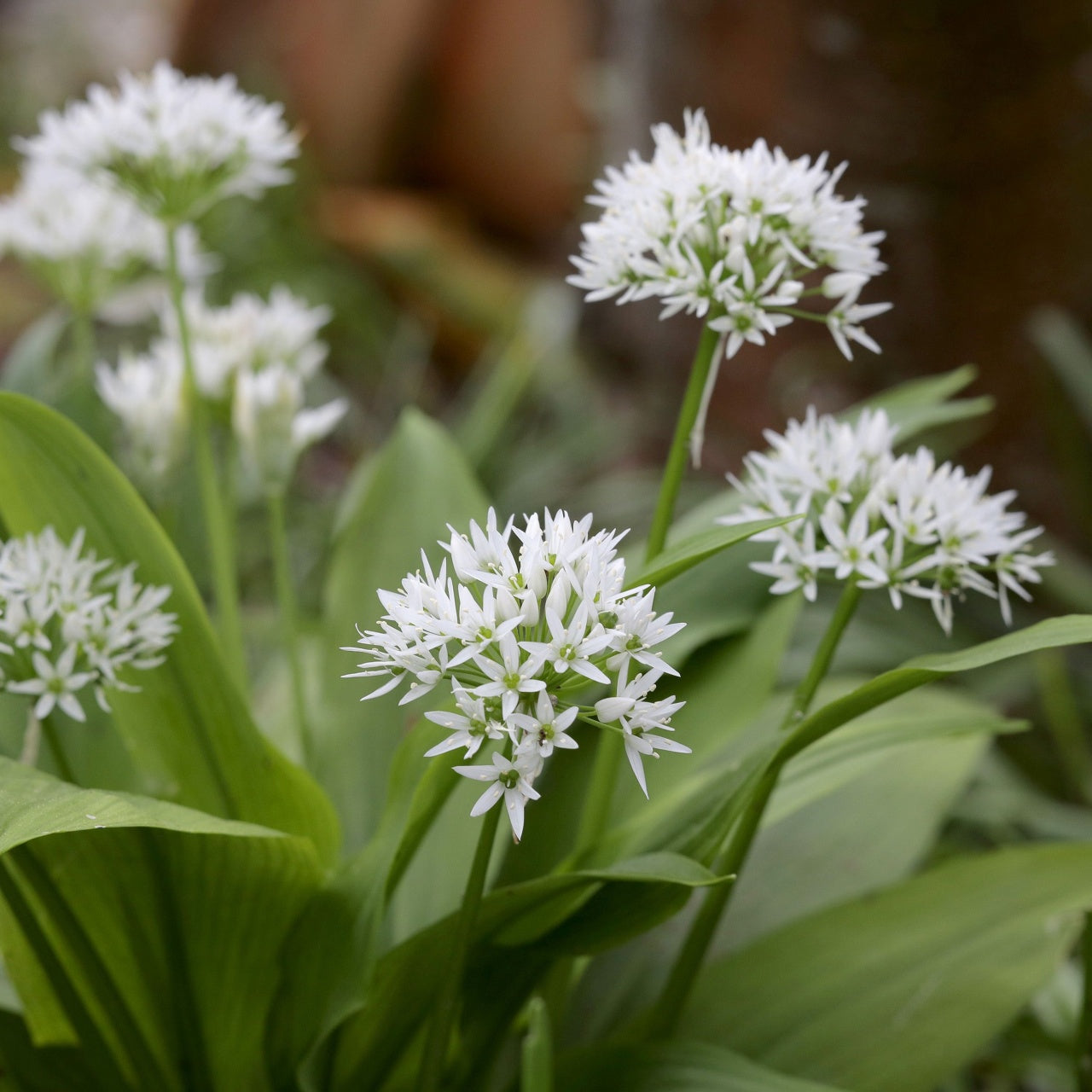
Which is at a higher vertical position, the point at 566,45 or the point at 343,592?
the point at 566,45

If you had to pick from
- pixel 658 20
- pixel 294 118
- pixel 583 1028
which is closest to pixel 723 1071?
pixel 583 1028

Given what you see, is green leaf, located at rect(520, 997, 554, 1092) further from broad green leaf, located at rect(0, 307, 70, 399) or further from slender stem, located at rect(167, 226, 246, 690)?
broad green leaf, located at rect(0, 307, 70, 399)

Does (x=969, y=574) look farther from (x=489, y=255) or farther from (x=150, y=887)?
(x=489, y=255)

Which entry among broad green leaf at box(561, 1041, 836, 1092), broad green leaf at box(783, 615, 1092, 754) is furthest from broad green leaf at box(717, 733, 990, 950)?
broad green leaf at box(783, 615, 1092, 754)

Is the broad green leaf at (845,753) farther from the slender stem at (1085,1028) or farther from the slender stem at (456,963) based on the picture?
Answer: the slender stem at (456,963)

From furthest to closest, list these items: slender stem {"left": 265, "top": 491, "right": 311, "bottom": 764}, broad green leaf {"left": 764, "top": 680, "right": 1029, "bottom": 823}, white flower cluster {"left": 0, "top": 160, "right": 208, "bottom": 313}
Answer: white flower cluster {"left": 0, "top": 160, "right": 208, "bottom": 313}, slender stem {"left": 265, "top": 491, "right": 311, "bottom": 764}, broad green leaf {"left": 764, "top": 680, "right": 1029, "bottom": 823}

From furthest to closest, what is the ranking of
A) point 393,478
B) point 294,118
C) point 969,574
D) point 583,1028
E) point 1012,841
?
point 294,118, point 1012,841, point 393,478, point 583,1028, point 969,574
